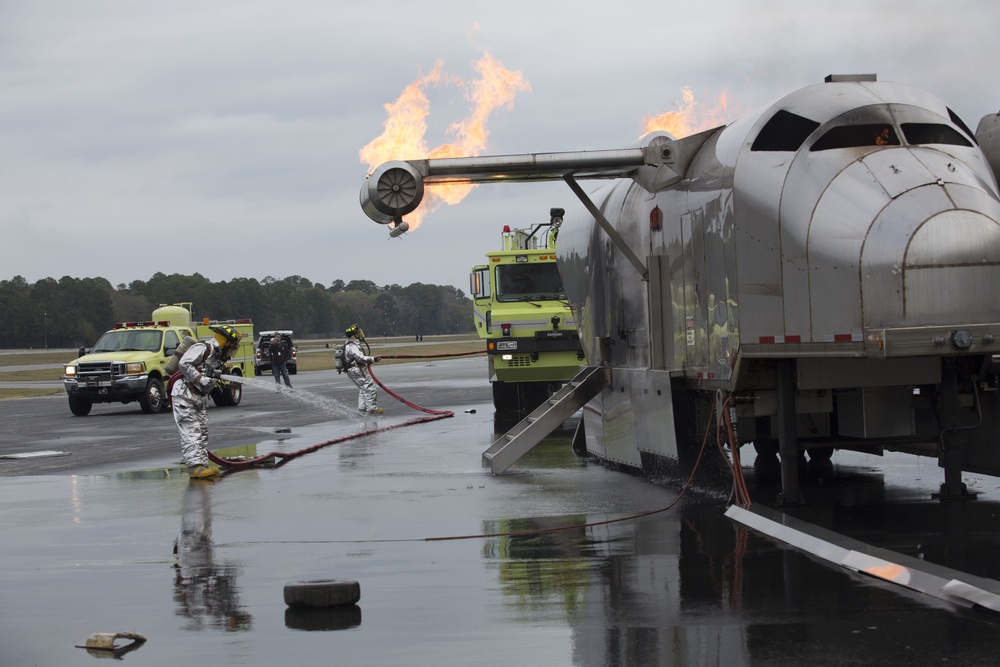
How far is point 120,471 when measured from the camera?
16656mm

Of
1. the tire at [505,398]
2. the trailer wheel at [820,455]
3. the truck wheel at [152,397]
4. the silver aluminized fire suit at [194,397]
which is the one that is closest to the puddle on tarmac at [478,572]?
the trailer wheel at [820,455]

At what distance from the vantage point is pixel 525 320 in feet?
75.8

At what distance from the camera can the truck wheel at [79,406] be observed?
101ft

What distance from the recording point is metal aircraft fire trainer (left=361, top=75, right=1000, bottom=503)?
9.05 m

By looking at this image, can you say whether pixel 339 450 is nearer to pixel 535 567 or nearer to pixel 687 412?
pixel 687 412

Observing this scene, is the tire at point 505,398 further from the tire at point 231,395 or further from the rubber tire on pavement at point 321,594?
the rubber tire on pavement at point 321,594

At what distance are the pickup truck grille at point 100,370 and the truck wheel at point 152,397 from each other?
831 mm

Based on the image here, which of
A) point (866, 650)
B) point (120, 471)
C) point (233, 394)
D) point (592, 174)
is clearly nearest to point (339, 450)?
point (120, 471)

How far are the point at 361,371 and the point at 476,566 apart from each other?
57.8ft

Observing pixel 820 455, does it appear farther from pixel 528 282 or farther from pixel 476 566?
pixel 528 282

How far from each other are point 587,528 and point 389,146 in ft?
21.0

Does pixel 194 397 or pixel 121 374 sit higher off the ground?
pixel 194 397

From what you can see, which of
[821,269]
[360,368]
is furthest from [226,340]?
[360,368]

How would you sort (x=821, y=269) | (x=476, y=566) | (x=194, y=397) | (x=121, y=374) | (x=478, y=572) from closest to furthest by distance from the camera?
(x=478, y=572), (x=476, y=566), (x=821, y=269), (x=194, y=397), (x=121, y=374)
